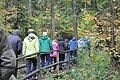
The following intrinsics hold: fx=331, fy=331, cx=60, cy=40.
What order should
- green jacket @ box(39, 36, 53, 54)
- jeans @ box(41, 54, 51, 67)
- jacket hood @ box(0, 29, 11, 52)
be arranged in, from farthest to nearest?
jeans @ box(41, 54, 51, 67) → green jacket @ box(39, 36, 53, 54) → jacket hood @ box(0, 29, 11, 52)

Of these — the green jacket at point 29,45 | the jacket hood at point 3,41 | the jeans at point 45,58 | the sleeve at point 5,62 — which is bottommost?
the jeans at point 45,58

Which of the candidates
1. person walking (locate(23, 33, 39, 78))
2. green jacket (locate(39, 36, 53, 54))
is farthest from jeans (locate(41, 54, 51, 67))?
person walking (locate(23, 33, 39, 78))

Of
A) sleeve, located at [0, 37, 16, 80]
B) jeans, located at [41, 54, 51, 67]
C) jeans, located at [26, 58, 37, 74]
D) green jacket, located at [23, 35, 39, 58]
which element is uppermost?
sleeve, located at [0, 37, 16, 80]

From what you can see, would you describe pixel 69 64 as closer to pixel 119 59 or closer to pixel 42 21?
pixel 119 59

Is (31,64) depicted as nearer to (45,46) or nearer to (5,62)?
A: (45,46)

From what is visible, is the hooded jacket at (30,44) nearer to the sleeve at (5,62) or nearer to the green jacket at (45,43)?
the green jacket at (45,43)

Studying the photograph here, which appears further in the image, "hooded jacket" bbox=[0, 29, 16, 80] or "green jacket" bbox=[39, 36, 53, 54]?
"green jacket" bbox=[39, 36, 53, 54]

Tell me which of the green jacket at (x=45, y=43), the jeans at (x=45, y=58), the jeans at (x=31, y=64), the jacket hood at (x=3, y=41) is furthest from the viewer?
the jeans at (x=45, y=58)

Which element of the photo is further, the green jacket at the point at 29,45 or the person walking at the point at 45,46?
the person walking at the point at 45,46

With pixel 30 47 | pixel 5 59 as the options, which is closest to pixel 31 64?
pixel 30 47

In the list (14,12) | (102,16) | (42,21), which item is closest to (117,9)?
(102,16)

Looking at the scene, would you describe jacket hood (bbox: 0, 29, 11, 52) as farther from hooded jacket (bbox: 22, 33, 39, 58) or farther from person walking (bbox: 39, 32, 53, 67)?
person walking (bbox: 39, 32, 53, 67)

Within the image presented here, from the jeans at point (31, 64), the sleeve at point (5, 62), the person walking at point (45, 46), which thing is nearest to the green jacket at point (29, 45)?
the jeans at point (31, 64)

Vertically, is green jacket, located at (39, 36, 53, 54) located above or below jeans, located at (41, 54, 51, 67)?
above
